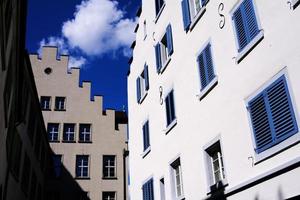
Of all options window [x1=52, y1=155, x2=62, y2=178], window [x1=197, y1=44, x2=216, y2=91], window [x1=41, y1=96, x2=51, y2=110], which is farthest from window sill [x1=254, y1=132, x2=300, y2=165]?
window [x1=41, y1=96, x2=51, y2=110]

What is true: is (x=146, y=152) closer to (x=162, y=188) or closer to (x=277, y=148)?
(x=162, y=188)

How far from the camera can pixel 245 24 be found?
1070 cm

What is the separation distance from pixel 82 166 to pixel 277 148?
84.7 ft

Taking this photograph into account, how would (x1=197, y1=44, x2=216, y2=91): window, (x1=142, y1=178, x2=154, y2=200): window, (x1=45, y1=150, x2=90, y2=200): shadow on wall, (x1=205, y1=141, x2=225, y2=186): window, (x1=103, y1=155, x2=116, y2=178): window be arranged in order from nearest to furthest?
(x1=205, y1=141, x2=225, y2=186): window
(x1=197, y1=44, x2=216, y2=91): window
(x1=142, y1=178, x2=154, y2=200): window
(x1=45, y1=150, x2=90, y2=200): shadow on wall
(x1=103, y1=155, x2=116, y2=178): window

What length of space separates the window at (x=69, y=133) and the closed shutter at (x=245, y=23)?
24615 mm

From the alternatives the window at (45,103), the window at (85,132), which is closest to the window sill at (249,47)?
the window at (85,132)

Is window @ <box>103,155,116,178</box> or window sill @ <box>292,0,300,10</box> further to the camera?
window @ <box>103,155,116,178</box>

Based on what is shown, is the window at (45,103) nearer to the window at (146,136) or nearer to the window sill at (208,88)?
the window at (146,136)

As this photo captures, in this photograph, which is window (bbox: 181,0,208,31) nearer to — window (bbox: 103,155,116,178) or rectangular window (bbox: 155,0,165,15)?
rectangular window (bbox: 155,0,165,15)

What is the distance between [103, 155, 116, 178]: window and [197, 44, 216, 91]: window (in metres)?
21.4

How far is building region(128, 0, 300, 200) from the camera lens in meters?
8.94

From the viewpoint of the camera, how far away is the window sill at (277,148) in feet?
27.5

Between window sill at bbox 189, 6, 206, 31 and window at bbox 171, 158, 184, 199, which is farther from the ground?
window sill at bbox 189, 6, 206, 31

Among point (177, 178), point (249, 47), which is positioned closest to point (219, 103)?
point (249, 47)
